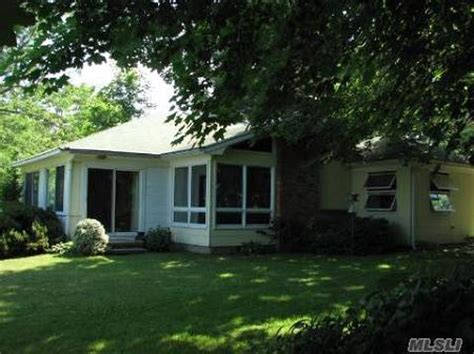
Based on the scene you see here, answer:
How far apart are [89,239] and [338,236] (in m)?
7.21

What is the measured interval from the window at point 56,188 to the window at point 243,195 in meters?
5.75

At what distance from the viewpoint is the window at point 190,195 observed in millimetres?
17019

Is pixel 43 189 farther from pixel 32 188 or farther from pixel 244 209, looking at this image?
pixel 244 209

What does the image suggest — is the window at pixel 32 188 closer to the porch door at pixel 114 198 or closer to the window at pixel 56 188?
the window at pixel 56 188

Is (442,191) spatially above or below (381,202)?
above

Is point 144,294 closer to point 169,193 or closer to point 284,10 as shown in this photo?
point 284,10

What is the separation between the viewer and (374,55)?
19.6 feet

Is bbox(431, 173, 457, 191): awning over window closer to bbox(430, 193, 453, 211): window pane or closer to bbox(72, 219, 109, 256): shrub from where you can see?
bbox(430, 193, 453, 211): window pane

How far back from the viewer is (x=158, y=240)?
1734 centimetres

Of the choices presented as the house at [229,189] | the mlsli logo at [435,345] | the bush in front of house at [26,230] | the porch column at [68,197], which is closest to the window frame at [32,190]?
the house at [229,189]

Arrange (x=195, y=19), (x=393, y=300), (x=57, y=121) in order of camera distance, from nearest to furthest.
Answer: (x=393, y=300)
(x=195, y=19)
(x=57, y=121)

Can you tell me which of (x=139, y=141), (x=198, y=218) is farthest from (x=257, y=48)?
(x=139, y=141)

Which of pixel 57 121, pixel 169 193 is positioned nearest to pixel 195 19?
pixel 169 193

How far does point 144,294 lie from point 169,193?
955 cm
